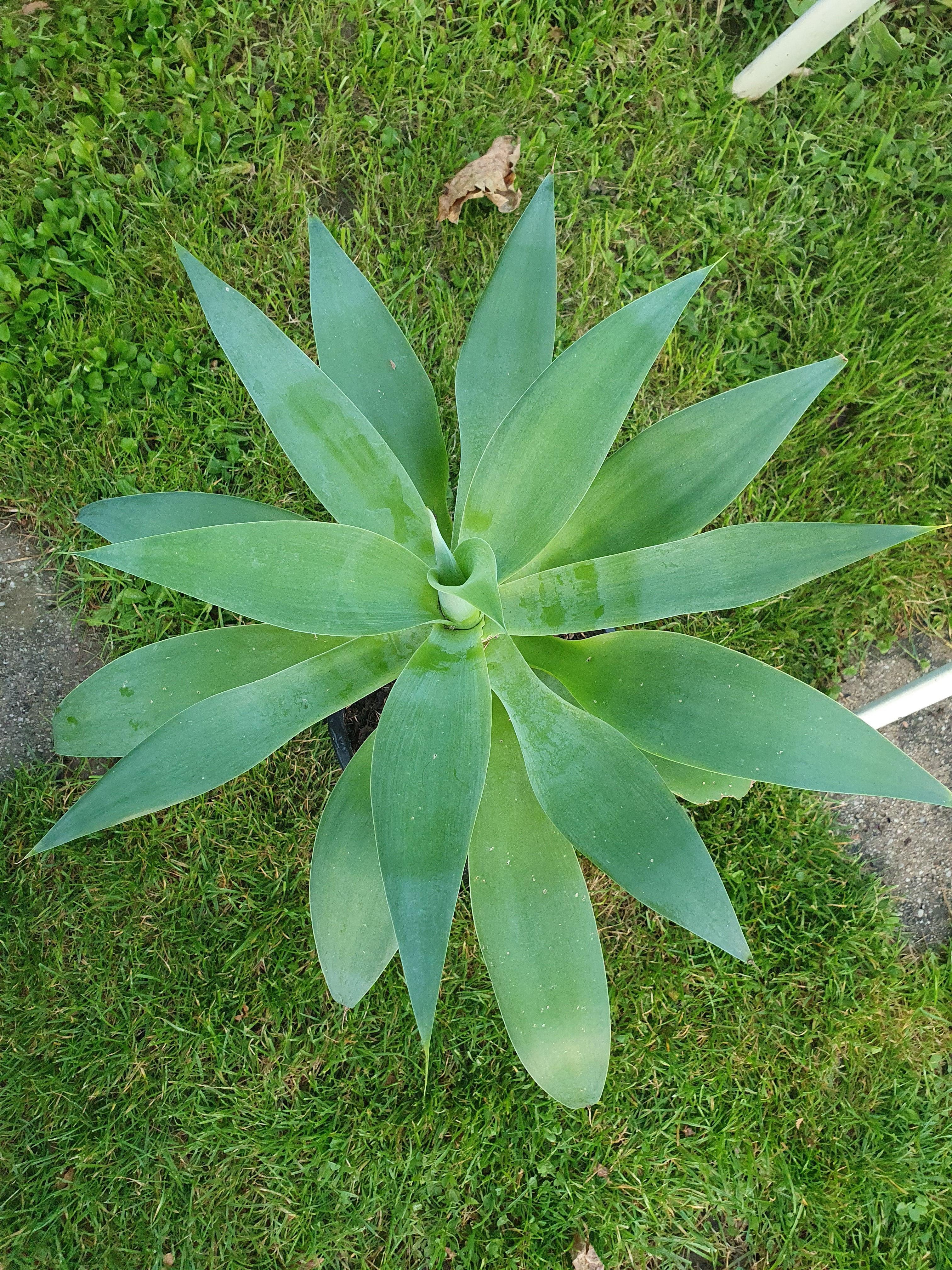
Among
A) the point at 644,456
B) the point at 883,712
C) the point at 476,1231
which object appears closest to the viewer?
the point at 644,456

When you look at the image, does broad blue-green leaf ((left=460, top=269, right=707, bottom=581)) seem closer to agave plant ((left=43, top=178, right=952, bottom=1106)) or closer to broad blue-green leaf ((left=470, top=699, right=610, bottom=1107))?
agave plant ((left=43, top=178, right=952, bottom=1106))

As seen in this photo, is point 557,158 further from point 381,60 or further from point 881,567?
→ point 881,567

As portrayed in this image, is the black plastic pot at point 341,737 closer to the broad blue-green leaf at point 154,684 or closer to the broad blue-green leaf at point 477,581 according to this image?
the broad blue-green leaf at point 154,684

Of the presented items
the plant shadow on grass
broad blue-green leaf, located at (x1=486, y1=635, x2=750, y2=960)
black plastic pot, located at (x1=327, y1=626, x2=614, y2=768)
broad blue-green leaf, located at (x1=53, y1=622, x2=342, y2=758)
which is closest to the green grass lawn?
the plant shadow on grass

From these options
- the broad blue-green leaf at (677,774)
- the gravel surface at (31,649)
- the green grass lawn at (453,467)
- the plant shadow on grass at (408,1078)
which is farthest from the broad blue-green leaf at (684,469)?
the gravel surface at (31,649)

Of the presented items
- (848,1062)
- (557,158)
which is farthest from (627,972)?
(557,158)

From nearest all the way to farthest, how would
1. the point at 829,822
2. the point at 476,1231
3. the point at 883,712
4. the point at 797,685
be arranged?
the point at 797,685 → the point at 883,712 → the point at 476,1231 → the point at 829,822

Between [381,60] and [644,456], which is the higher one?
[381,60]
